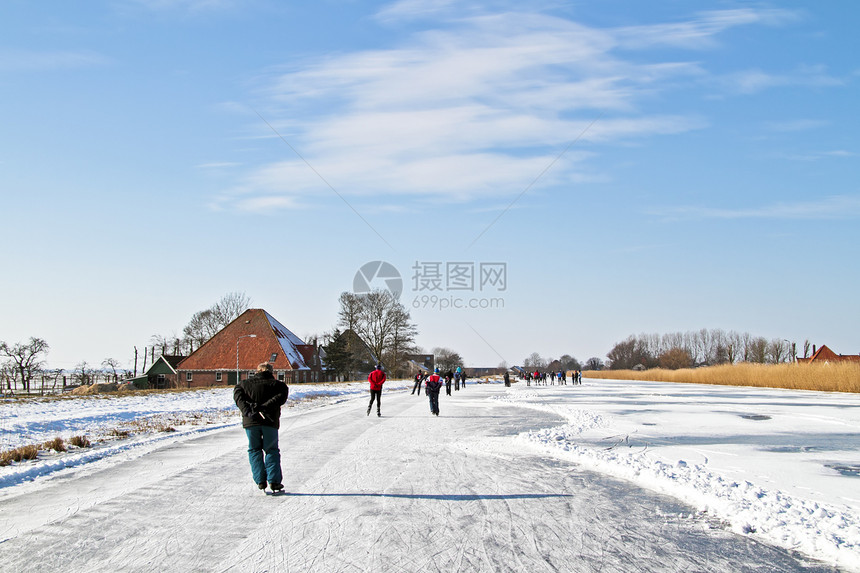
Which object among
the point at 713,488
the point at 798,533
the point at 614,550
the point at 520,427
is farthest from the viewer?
the point at 520,427

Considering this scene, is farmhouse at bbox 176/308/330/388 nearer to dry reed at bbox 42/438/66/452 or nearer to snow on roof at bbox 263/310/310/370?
snow on roof at bbox 263/310/310/370

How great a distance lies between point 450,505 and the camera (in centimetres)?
740

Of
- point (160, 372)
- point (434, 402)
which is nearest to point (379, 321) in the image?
point (160, 372)

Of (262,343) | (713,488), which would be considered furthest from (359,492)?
(262,343)

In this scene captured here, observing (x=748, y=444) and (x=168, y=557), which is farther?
(x=748, y=444)

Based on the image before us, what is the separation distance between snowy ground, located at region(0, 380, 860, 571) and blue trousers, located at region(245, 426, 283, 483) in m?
0.30

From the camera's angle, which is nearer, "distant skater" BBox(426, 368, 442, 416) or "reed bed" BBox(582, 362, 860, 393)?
"distant skater" BBox(426, 368, 442, 416)

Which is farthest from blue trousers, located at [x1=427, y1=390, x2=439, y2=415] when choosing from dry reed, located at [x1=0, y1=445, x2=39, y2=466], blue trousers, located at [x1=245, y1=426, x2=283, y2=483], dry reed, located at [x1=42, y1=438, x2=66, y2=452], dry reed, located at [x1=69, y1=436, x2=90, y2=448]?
blue trousers, located at [x1=245, y1=426, x2=283, y2=483]

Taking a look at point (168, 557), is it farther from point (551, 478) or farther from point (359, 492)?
point (551, 478)

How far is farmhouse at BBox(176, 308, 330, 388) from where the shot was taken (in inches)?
2832

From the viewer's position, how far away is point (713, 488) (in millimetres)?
8078

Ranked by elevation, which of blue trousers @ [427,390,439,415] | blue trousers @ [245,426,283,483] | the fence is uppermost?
blue trousers @ [245,426,283,483]

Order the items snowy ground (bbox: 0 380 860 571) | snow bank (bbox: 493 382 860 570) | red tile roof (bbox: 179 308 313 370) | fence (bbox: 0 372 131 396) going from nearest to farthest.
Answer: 1. snowy ground (bbox: 0 380 860 571)
2. snow bank (bbox: 493 382 860 570)
3. fence (bbox: 0 372 131 396)
4. red tile roof (bbox: 179 308 313 370)

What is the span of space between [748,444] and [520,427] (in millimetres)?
5854
